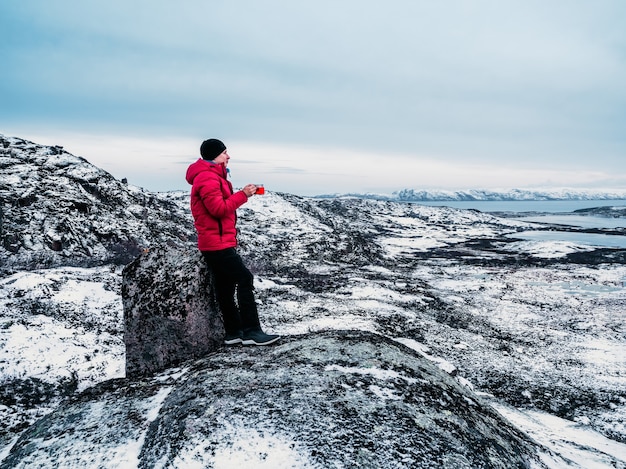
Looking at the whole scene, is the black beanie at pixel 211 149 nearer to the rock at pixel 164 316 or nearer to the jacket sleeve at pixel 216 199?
the jacket sleeve at pixel 216 199

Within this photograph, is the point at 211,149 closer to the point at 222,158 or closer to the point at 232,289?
the point at 222,158

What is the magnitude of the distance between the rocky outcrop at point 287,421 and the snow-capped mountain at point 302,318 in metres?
0.04

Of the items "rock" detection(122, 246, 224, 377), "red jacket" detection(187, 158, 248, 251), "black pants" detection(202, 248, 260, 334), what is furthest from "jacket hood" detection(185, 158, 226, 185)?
→ "rock" detection(122, 246, 224, 377)

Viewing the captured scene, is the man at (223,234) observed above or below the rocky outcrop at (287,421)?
above

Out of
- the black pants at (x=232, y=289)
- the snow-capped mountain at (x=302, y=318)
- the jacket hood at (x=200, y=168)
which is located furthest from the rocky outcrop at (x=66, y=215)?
the jacket hood at (x=200, y=168)

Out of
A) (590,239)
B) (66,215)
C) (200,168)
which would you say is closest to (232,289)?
(200,168)

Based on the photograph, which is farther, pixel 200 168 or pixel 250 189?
A: pixel 200 168

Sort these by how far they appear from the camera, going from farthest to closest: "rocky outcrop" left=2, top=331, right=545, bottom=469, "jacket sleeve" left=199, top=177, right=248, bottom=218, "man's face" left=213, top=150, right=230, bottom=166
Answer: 1. "man's face" left=213, top=150, right=230, bottom=166
2. "jacket sleeve" left=199, top=177, right=248, bottom=218
3. "rocky outcrop" left=2, top=331, right=545, bottom=469

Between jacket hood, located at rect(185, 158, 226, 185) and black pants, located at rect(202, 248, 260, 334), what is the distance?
1.12 metres

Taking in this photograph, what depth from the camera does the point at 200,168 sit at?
543cm

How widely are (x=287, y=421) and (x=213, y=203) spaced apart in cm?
289

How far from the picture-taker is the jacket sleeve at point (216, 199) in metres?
5.20

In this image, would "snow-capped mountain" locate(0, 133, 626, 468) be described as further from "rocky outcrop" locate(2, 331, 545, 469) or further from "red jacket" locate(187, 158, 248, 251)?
"red jacket" locate(187, 158, 248, 251)

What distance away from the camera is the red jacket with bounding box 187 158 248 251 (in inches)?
206
